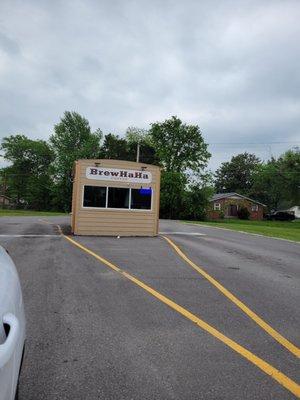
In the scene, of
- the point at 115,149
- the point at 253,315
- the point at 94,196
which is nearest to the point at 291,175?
the point at 115,149

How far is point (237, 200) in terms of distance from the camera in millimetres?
85312

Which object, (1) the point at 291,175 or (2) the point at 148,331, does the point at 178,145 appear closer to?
(1) the point at 291,175

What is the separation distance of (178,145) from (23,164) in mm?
36651

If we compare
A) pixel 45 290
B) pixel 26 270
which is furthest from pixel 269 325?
pixel 26 270

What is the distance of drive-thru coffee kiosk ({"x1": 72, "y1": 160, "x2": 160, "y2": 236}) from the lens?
19.1m

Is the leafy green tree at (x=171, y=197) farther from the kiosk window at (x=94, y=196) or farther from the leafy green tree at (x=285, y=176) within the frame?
the kiosk window at (x=94, y=196)

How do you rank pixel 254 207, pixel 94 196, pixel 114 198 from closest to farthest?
pixel 94 196 < pixel 114 198 < pixel 254 207

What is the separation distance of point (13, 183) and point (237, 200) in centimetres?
4346

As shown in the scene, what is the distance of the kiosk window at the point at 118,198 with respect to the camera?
1947 centimetres

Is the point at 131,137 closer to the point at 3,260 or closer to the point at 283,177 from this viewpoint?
the point at 283,177

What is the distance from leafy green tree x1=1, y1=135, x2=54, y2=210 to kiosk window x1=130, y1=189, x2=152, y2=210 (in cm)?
7497

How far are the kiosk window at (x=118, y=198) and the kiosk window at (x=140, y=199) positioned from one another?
25 centimetres

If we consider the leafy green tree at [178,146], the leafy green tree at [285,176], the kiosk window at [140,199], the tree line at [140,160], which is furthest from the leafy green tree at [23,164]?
the kiosk window at [140,199]

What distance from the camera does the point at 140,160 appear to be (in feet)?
284
